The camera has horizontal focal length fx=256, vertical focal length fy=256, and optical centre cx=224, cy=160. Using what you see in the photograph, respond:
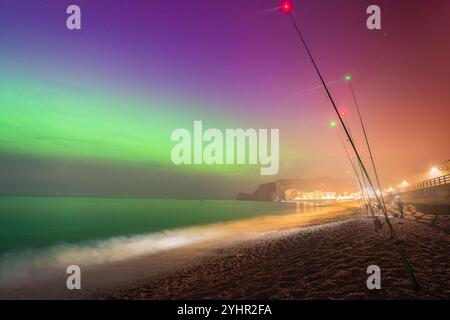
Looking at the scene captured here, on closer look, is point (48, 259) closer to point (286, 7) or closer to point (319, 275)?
point (319, 275)

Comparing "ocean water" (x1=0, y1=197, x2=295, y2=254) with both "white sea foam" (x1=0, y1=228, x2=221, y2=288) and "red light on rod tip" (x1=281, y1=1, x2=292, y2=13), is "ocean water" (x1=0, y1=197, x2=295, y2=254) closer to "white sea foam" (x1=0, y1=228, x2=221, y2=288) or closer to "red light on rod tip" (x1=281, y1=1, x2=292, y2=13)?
"white sea foam" (x1=0, y1=228, x2=221, y2=288)

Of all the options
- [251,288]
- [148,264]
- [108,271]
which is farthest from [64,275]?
[251,288]

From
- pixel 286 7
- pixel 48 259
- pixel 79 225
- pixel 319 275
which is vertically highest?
pixel 286 7

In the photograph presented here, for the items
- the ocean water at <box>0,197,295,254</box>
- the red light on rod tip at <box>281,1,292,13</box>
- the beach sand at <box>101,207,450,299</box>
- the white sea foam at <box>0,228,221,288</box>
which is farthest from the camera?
the ocean water at <box>0,197,295,254</box>

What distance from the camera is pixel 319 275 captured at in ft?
30.3

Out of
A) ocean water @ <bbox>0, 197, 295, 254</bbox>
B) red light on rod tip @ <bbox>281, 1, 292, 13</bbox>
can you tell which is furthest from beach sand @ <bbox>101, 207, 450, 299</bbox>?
ocean water @ <bbox>0, 197, 295, 254</bbox>

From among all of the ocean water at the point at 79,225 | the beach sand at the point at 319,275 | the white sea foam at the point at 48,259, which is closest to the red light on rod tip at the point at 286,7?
the beach sand at the point at 319,275

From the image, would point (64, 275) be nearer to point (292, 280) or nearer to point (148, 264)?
point (148, 264)

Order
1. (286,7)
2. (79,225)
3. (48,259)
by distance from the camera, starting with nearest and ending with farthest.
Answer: (286,7)
(48,259)
(79,225)

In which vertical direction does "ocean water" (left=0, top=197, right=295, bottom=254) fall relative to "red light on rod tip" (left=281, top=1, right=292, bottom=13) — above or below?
below

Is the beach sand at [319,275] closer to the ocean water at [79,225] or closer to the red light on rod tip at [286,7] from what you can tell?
the red light on rod tip at [286,7]

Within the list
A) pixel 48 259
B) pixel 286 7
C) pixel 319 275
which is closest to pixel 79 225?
pixel 48 259

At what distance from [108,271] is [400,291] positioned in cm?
1605

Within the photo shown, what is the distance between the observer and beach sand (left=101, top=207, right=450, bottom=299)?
291 inches
